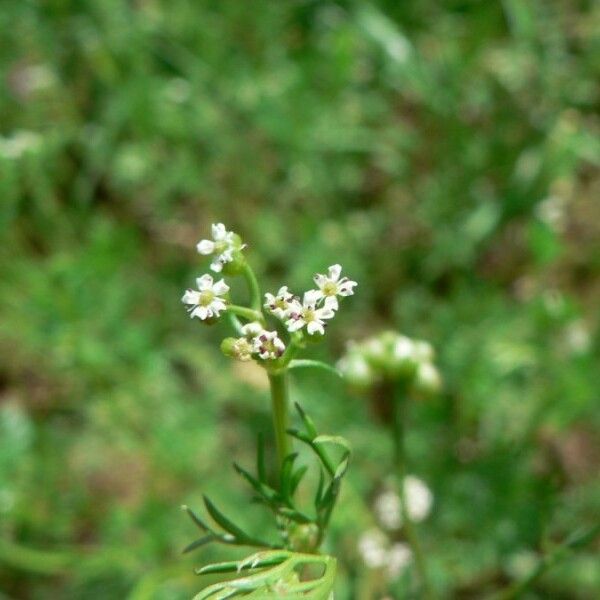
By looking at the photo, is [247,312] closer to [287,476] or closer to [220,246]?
[220,246]

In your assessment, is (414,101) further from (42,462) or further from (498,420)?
(42,462)

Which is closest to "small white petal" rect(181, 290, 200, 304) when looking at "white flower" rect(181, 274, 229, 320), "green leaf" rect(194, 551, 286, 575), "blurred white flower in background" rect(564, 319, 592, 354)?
"white flower" rect(181, 274, 229, 320)

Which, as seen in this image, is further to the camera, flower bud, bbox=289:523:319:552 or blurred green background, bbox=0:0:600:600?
blurred green background, bbox=0:0:600:600

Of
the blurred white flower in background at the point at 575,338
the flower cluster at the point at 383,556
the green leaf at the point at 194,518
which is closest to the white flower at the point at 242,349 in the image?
the green leaf at the point at 194,518

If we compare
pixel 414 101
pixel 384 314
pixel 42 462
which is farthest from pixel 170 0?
pixel 42 462

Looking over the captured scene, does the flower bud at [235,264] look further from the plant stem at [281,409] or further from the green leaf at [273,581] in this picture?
the green leaf at [273,581]

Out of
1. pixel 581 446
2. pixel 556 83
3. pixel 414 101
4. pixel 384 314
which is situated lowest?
pixel 581 446

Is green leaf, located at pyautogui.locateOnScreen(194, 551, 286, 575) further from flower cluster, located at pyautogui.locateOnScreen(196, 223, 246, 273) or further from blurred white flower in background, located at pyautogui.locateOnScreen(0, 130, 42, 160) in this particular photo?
blurred white flower in background, located at pyautogui.locateOnScreen(0, 130, 42, 160)
